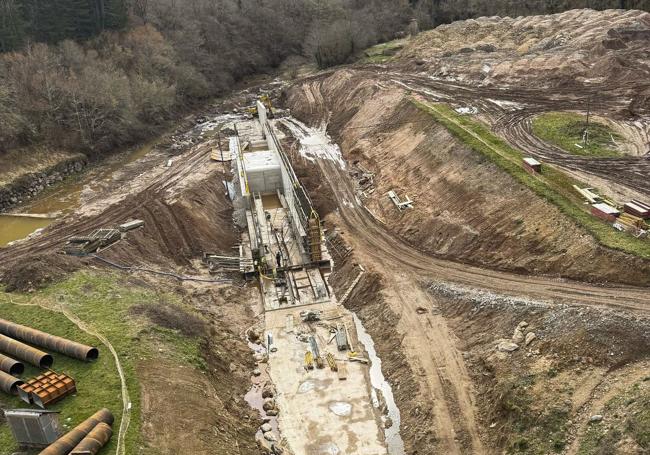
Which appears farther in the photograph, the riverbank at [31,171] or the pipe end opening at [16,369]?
the riverbank at [31,171]

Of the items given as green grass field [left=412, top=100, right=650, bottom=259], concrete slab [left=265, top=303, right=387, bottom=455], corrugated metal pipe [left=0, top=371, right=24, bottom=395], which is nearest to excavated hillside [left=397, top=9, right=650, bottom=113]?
green grass field [left=412, top=100, right=650, bottom=259]

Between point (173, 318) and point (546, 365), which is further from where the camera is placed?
point (173, 318)

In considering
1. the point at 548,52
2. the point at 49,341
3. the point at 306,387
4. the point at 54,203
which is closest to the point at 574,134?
the point at 548,52

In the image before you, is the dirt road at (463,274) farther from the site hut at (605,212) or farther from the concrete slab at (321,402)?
the concrete slab at (321,402)

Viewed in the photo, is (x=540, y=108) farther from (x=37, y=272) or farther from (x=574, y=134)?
(x=37, y=272)

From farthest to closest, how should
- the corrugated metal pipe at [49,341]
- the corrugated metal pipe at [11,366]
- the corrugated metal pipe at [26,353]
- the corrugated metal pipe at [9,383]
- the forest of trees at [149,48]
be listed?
the forest of trees at [149,48] → the corrugated metal pipe at [49,341] → the corrugated metal pipe at [26,353] → the corrugated metal pipe at [11,366] → the corrugated metal pipe at [9,383]

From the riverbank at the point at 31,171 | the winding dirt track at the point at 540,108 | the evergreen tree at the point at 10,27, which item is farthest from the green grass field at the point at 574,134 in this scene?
the evergreen tree at the point at 10,27
